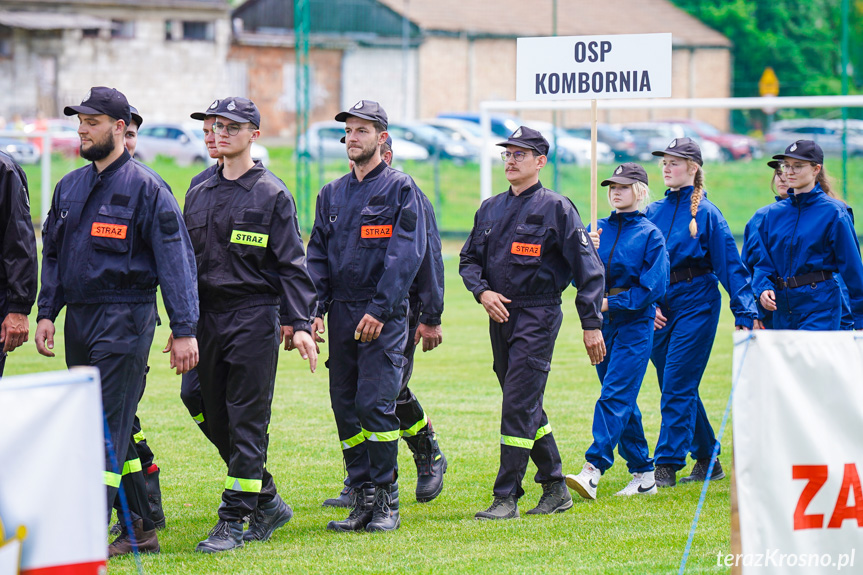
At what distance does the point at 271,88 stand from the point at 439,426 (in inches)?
1412

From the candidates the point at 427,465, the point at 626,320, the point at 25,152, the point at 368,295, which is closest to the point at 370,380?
the point at 368,295

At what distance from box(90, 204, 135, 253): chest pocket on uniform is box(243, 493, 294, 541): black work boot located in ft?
5.31

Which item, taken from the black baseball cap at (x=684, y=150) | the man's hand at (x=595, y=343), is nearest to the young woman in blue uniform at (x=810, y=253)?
the black baseball cap at (x=684, y=150)

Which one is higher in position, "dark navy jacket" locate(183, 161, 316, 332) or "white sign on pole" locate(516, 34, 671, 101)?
"white sign on pole" locate(516, 34, 671, 101)

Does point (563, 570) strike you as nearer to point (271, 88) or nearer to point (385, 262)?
point (385, 262)

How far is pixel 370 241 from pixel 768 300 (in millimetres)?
2846

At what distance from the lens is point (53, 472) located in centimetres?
361

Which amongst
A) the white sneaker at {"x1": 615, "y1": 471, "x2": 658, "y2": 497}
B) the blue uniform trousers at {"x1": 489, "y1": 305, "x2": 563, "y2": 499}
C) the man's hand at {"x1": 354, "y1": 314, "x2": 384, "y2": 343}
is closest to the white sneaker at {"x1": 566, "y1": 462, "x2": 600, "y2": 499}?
the white sneaker at {"x1": 615, "y1": 471, "x2": 658, "y2": 497}

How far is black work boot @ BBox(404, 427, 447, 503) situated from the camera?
704 cm

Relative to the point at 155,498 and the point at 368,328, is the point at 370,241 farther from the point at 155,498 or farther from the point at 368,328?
the point at 155,498

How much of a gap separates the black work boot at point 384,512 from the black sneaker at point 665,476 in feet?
6.42

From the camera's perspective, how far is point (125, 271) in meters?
5.43

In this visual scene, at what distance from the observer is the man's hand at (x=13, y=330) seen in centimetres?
607

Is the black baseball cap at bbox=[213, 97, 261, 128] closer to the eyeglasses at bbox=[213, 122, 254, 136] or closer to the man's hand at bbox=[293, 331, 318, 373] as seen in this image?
the eyeglasses at bbox=[213, 122, 254, 136]
